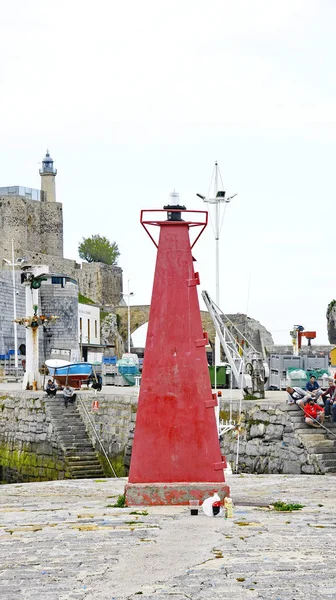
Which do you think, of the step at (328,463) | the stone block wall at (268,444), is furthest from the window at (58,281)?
the step at (328,463)

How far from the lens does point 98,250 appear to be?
110 meters

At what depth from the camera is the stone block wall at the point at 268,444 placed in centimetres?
1669

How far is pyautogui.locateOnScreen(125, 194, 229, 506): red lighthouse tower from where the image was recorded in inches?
403

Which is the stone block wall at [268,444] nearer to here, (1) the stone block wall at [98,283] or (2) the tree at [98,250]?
(1) the stone block wall at [98,283]

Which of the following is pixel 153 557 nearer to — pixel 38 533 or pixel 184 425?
pixel 38 533

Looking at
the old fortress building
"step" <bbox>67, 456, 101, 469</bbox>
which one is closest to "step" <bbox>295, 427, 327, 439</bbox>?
"step" <bbox>67, 456, 101, 469</bbox>

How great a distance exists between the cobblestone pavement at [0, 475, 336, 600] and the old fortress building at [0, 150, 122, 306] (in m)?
74.1

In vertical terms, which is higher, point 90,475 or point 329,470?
point 329,470

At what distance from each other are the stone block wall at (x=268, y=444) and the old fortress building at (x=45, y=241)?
65.8 metres

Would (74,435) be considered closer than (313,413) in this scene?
No

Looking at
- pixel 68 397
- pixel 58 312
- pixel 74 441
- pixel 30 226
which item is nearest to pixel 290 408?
pixel 74 441

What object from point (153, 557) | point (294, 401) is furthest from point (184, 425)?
point (294, 401)

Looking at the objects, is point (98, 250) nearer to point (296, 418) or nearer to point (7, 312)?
point (7, 312)

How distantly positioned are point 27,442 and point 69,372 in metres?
5.45
